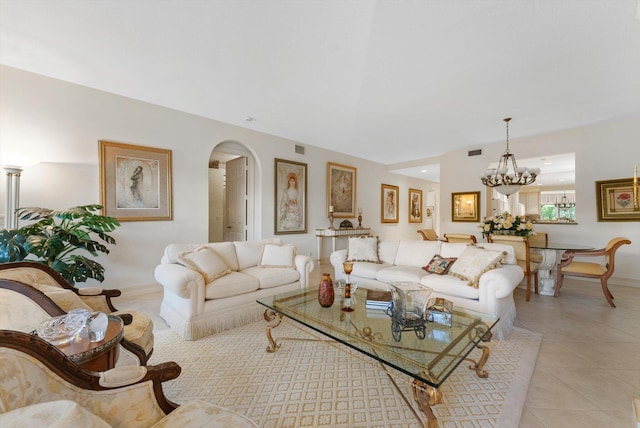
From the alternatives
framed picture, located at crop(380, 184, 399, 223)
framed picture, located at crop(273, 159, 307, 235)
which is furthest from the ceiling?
framed picture, located at crop(380, 184, 399, 223)

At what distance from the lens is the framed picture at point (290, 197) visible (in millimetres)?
5414

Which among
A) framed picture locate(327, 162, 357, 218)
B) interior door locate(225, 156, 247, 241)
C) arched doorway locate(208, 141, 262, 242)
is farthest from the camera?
framed picture locate(327, 162, 357, 218)

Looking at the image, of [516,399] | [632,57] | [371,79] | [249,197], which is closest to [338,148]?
Answer: [249,197]

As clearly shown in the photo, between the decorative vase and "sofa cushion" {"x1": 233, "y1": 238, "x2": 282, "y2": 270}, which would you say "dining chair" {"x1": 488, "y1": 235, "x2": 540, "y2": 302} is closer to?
the decorative vase

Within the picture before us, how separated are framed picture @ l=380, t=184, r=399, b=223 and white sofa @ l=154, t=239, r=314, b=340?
16.7 ft

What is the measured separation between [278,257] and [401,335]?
2.00 meters

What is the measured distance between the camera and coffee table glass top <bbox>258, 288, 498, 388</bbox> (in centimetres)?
138

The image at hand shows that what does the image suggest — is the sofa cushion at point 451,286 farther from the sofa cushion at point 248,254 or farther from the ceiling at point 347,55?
the ceiling at point 347,55

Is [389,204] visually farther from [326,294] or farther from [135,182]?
[135,182]

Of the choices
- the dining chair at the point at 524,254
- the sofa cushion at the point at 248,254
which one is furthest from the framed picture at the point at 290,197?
the dining chair at the point at 524,254

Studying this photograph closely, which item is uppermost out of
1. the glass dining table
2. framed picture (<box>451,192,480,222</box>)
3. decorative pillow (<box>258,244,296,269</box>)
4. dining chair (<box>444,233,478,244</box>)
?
framed picture (<box>451,192,480,222</box>)

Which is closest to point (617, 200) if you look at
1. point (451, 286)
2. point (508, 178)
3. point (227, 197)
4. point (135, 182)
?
point (508, 178)

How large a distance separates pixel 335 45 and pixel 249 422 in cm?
285

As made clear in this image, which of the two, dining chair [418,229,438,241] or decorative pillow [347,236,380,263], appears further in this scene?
dining chair [418,229,438,241]
